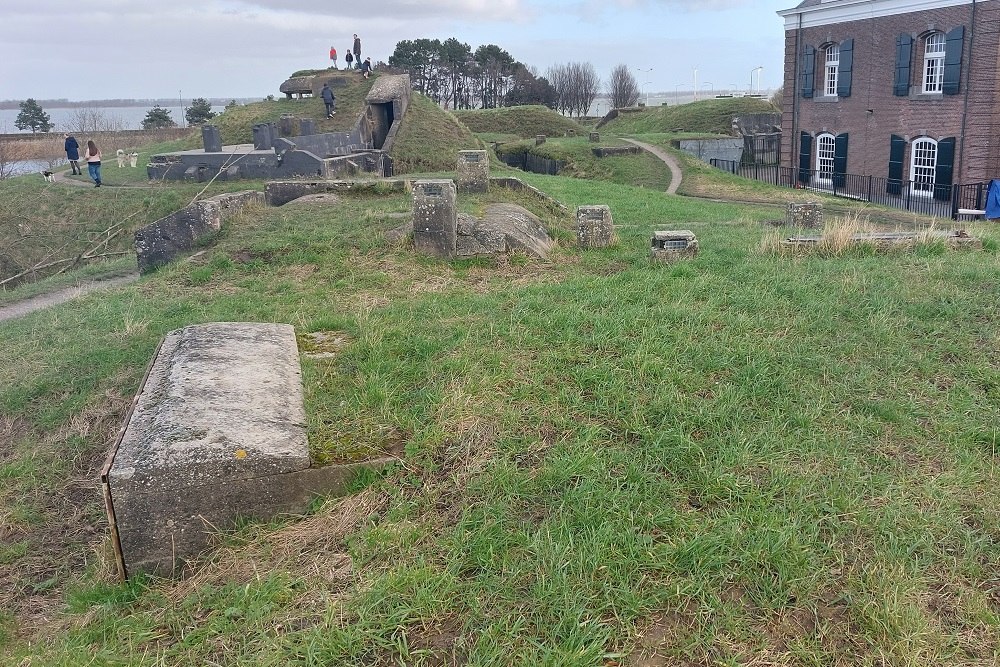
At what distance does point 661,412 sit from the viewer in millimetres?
4492

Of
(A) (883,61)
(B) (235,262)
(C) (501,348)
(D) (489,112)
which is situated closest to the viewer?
(C) (501,348)

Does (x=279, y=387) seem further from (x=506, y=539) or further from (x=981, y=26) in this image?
(x=981, y=26)

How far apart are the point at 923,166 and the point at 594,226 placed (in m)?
21.6

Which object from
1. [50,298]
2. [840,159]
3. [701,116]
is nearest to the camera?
[50,298]

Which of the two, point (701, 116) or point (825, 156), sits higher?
point (701, 116)

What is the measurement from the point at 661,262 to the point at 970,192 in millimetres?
20489

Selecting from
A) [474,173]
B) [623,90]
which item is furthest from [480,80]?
[474,173]

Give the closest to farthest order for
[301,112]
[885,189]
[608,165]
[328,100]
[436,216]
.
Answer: [436,216] → [885,189] → [608,165] → [328,100] → [301,112]

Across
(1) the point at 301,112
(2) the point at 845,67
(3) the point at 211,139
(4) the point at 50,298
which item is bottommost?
(4) the point at 50,298

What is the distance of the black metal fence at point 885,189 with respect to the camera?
76.7 feet

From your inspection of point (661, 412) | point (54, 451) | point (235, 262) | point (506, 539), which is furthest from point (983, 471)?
point (235, 262)

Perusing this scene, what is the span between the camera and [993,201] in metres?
22.6

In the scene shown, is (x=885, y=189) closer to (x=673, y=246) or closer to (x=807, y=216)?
(x=807, y=216)

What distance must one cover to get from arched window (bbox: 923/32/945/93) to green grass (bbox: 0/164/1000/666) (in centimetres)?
2217
